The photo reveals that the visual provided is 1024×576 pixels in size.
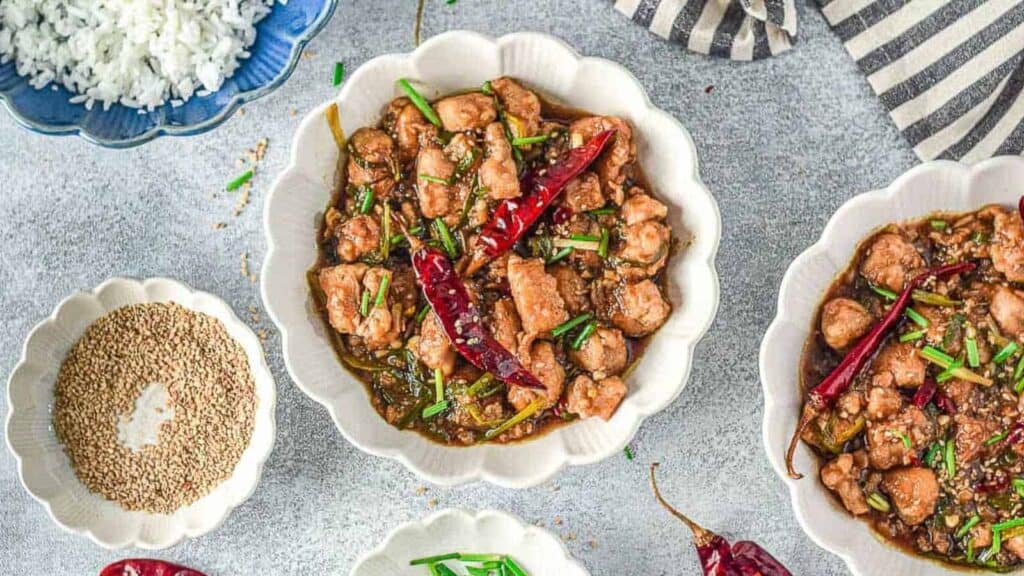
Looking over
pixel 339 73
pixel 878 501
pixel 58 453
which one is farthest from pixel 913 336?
pixel 58 453

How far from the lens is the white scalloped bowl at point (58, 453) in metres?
3.91

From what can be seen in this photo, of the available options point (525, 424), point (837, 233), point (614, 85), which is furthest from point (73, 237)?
point (837, 233)

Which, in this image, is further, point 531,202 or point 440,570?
point 440,570

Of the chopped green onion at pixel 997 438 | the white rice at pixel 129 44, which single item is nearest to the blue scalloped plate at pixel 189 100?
the white rice at pixel 129 44

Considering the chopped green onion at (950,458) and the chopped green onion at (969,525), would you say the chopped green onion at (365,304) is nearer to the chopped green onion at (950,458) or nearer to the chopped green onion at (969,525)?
the chopped green onion at (950,458)

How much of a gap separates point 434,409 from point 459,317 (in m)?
0.35

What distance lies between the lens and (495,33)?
394 cm

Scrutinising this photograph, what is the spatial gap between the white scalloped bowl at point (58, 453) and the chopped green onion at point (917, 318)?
2299 millimetres

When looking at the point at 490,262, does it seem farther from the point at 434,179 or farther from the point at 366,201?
the point at 366,201

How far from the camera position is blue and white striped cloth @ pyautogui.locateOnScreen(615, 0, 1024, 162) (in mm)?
3791

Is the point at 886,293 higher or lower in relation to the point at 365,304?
higher

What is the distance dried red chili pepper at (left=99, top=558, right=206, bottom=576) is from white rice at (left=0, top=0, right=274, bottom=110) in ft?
5.81

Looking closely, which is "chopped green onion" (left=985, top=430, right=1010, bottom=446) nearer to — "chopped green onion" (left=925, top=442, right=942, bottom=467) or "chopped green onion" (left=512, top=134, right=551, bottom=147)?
"chopped green onion" (left=925, top=442, right=942, bottom=467)

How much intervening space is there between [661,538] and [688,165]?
1514mm
